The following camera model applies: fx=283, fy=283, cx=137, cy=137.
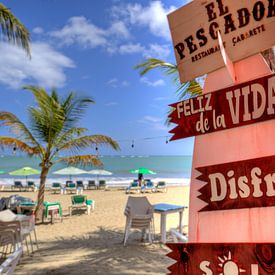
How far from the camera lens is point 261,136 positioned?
6.39 feet

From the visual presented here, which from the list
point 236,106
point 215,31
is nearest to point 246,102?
point 236,106

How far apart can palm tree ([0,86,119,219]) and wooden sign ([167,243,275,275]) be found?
8.53m

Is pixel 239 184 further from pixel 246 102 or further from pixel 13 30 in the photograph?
pixel 13 30

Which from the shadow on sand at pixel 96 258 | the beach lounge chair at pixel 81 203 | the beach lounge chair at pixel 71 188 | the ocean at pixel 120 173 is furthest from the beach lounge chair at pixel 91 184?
the shadow on sand at pixel 96 258

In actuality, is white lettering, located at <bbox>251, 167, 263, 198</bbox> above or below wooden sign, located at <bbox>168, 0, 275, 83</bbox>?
below

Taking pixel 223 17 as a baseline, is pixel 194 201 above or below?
below

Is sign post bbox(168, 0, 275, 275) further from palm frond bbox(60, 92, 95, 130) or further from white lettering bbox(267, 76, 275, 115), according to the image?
palm frond bbox(60, 92, 95, 130)

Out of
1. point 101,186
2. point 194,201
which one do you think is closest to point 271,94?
point 194,201

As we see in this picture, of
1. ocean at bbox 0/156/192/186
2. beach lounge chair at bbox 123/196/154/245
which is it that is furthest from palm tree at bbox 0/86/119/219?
beach lounge chair at bbox 123/196/154/245

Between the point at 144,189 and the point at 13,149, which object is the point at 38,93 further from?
the point at 144,189

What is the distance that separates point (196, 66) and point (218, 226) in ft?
4.10

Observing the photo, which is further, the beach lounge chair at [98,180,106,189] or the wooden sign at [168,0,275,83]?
the beach lounge chair at [98,180,106,189]

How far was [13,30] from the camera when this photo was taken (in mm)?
5301

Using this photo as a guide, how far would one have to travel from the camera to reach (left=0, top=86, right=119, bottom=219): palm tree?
979cm
